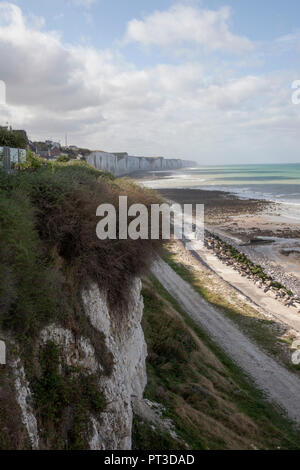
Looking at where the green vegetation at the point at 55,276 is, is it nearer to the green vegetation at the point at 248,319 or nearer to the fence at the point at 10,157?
the fence at the point at 10,157

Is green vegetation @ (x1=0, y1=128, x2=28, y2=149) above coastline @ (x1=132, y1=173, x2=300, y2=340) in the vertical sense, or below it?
above

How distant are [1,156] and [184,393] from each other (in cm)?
1094

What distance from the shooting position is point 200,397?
13.8 metres

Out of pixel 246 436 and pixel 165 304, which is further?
pixel 165 304

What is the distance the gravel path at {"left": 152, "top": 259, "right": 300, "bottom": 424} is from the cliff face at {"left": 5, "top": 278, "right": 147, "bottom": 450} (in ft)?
14.1

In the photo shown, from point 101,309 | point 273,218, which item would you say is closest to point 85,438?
point 101,309

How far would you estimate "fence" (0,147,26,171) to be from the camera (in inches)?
411

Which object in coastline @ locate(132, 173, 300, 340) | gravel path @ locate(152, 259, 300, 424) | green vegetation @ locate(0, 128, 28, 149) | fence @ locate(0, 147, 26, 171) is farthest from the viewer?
coastline @ locate(132, 173, 300, 340)

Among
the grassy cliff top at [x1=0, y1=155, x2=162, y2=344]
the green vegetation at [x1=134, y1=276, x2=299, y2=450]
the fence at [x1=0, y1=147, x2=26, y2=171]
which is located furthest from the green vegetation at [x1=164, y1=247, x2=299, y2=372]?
the fence at [x1=0, y1=147, x2=26, y2=171]

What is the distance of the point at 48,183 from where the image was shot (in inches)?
369

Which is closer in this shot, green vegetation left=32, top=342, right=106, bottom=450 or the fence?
green vegetation left=32, top=342, right=106, bottom=450

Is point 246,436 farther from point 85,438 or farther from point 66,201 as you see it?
point 66,201

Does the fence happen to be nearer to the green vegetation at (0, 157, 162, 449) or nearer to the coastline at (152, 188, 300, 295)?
the green vegetation at (0, 157, 162, 449)

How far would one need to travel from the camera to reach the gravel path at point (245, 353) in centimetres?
1597
